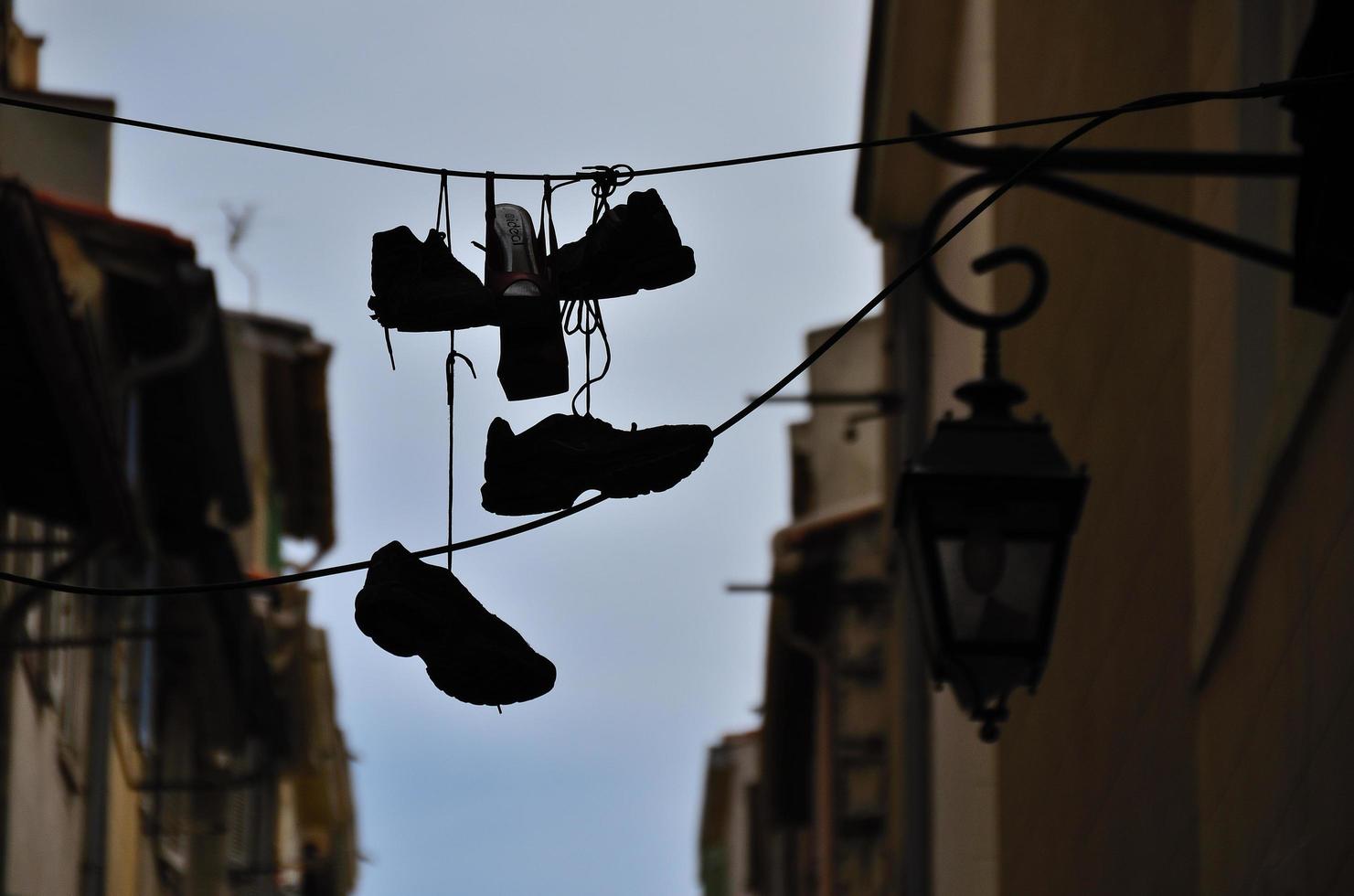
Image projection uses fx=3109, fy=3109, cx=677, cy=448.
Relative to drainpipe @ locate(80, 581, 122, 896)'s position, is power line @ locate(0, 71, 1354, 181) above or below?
above

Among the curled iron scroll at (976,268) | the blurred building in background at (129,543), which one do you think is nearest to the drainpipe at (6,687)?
the blurred building in background at (129,543)

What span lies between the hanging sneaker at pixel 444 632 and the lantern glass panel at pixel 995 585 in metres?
2.09

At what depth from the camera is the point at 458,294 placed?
5.55 m

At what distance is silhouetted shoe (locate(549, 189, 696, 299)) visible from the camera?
18.3ft

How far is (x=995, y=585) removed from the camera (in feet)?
24.8

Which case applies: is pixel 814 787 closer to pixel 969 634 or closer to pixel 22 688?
pixel 22 688

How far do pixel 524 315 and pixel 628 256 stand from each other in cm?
22

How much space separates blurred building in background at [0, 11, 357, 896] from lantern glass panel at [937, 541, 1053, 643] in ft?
16.4

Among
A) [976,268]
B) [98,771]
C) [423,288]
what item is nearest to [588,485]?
[423,288]

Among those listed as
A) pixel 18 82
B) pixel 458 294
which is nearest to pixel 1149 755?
pixel 458 294

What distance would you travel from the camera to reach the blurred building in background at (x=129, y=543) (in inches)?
526

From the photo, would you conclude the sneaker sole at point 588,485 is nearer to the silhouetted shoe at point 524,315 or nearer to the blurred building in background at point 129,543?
the silhouetted shoe at point 524,315

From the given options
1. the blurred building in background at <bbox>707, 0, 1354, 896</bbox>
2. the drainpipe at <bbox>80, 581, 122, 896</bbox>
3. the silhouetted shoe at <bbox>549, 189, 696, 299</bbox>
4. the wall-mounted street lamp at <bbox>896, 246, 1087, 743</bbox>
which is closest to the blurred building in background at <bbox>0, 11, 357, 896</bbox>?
the drainpipe at <bbox>80, 581, 122, 896</bbox>

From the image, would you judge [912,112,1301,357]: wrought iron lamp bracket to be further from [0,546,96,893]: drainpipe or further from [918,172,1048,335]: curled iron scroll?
[0,546,96,893]: drainpipe
